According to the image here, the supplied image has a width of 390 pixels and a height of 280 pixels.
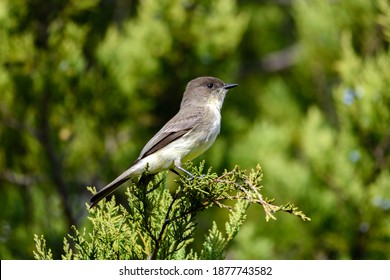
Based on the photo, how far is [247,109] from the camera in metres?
8.43

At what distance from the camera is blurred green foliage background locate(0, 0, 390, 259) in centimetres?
570

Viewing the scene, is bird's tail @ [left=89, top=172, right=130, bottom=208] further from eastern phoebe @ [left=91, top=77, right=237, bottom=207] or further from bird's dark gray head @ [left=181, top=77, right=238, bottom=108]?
bird's dark gray head @ [left=181, top=77, right=238, bottom=108]

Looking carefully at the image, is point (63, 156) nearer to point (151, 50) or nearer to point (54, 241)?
point (54, 241)

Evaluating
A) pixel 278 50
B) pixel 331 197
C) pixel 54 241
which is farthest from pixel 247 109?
pixel 54 241

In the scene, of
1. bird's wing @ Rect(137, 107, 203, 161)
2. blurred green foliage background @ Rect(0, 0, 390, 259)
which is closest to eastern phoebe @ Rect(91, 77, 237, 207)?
bird's wing @ Rect(137, 107, 203, 161)

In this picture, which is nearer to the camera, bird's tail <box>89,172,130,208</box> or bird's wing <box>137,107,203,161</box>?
bird's tail <box>89,172,130,208</box>

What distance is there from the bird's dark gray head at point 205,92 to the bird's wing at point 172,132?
1.14ft

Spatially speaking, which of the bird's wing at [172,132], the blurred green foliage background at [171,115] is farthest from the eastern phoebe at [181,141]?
the blurred green foliage background at [171,115]

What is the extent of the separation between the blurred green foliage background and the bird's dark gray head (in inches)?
44.5

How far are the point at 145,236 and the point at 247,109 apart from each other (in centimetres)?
522

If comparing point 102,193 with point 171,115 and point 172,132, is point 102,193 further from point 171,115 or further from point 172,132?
point 171,115

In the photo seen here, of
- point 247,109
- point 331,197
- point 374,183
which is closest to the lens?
point 374,183

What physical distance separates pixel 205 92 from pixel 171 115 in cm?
132

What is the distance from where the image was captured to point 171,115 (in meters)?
6.41
